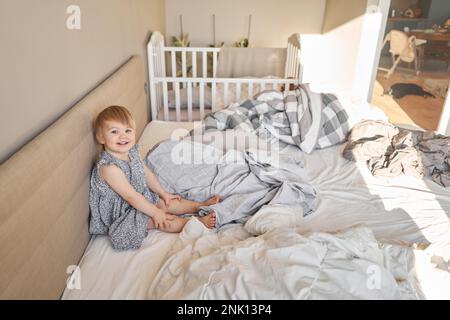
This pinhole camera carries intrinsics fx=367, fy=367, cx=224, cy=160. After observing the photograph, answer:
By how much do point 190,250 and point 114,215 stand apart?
359 mm

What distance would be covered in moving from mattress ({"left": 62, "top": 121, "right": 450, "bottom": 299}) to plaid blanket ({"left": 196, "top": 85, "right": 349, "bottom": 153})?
10 cm

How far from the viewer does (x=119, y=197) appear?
143 centimetres

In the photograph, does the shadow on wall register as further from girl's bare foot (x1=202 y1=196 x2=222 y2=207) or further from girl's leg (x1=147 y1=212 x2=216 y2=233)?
girl's leg (x1=147 y1=212 x2=216 y2=233)

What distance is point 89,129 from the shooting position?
1391 mm

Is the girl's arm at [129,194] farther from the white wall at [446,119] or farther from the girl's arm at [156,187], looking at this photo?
the white wall at [446,119]

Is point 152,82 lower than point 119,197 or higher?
higher

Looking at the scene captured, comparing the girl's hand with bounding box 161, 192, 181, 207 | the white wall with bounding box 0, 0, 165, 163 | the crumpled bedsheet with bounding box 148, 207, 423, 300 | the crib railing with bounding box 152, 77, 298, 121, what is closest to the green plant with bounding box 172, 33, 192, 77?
the crib railing with bounding box 152, 77, 298, 121

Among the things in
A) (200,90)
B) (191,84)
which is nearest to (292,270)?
(200,90)

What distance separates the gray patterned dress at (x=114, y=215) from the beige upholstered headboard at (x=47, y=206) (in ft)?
0.12

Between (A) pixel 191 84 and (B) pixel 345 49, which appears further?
(B) pixel 345 49

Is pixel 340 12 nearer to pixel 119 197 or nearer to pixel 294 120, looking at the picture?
pixel 294 120

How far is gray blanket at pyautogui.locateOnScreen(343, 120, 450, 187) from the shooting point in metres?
1.89

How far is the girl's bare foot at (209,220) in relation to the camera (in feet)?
4.72
